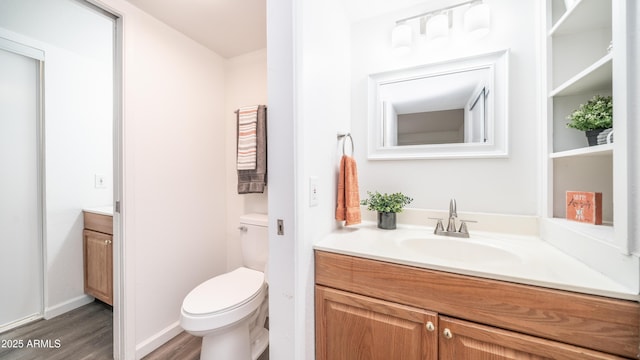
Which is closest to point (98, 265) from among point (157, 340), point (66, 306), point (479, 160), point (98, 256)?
point (98, 256)

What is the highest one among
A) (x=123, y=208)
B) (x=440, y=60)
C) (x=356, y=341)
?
(x=440, y=60)

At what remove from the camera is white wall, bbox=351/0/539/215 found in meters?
1.12

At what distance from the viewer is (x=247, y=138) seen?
1.61 m

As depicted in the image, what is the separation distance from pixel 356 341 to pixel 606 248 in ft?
2.81

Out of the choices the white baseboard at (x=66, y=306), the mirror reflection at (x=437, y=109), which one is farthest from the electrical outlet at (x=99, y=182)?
the mirror reflection at (x=437, y=109)

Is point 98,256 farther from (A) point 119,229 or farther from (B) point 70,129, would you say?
(B) point 70,129

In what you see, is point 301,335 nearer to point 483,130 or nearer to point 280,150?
point 280,150

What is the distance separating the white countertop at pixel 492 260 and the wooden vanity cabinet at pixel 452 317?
0.08 ft

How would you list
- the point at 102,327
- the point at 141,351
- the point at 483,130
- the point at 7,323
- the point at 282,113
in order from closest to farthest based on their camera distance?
the point at 282,113 → the point at 483,130 → the point at 141,351 → the point at 7,323 → the point at 102,327

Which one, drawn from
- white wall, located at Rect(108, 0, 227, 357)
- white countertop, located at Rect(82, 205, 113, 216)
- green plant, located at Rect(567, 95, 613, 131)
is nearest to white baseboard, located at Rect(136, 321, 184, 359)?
white wall, located at Rect(108, 0, 227, 357)

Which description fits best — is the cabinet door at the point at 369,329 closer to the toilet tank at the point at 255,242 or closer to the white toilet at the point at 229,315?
the white toilet at the point at 229,315

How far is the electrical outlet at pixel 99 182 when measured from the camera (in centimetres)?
191

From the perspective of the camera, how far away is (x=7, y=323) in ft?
4.82

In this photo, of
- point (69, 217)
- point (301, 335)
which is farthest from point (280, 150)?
point (69, 217)
